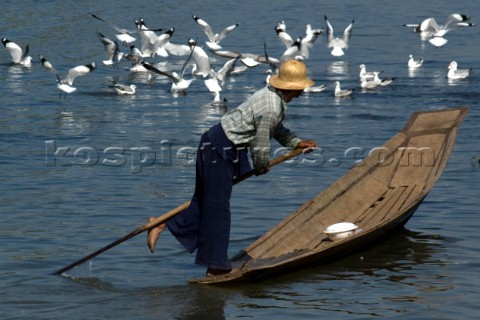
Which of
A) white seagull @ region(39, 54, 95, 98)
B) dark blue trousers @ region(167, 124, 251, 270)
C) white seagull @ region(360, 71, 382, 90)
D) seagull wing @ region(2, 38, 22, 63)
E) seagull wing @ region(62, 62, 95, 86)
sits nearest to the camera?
dark blue trousers @ region(167, 124, 251, 270)

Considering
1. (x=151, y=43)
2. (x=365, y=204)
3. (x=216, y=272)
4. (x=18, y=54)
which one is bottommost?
(x=216, y=272)

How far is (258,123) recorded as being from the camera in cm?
812

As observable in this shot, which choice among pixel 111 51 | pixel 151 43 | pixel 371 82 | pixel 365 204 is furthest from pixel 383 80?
pixel 365 204

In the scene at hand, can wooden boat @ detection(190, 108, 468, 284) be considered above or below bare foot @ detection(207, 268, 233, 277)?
above

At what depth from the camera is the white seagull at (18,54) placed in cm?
2442

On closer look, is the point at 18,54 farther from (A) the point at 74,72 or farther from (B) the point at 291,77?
(B) the point at 291,77

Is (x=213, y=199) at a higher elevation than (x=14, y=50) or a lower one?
lower

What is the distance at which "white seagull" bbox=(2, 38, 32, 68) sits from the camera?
24422 millimetres

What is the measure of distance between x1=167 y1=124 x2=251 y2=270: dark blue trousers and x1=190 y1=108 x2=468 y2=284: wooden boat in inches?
9.7

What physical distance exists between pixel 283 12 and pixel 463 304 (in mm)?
27085

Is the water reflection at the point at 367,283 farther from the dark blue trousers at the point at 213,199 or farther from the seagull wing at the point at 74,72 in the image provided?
the seagull wing at the point at 74,72

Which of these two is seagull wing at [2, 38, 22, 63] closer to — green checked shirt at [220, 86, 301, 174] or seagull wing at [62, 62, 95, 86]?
seagull wing at [62, 62, 95, 86]

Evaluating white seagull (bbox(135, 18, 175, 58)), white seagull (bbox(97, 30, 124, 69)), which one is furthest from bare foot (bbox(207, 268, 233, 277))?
white seagull (bbox(135, 18, 175, 58))

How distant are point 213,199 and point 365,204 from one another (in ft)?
8.63
